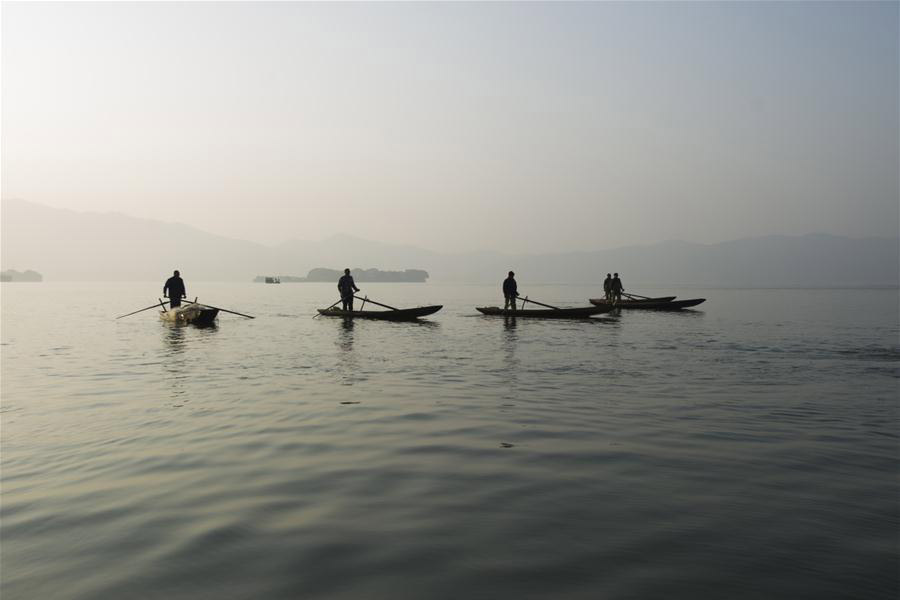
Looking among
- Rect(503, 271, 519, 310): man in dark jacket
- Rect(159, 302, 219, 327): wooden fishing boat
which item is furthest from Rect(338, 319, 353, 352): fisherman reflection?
Rect(503, 271, 519, 310): man in dark jacket

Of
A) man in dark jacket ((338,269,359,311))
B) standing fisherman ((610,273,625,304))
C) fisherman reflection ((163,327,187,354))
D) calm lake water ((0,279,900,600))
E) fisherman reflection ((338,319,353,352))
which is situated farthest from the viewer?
standing fisherman ((610,273,625,304))

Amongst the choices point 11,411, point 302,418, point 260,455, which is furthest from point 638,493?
point 11,411

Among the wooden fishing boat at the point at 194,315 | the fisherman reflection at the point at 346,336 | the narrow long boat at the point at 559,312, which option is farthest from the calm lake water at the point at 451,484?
the narrow long boat at the point at 559,312

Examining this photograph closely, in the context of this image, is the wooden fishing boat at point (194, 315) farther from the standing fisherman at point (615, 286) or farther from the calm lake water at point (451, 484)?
the standing fisherman at point (615, 286)

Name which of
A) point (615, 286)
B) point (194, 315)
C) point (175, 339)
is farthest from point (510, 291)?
point (175, 339)

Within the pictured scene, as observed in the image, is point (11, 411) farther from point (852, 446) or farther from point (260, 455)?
point (852, 446)

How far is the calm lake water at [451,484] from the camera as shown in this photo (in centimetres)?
407

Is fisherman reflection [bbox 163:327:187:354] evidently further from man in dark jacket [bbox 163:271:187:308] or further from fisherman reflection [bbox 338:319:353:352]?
fisherman reflection [bbox 338:319:353:352]

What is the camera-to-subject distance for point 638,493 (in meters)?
5.80

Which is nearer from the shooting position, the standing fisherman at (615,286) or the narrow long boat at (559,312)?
the narrow long boat at (559,312)

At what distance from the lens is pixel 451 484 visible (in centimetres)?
614

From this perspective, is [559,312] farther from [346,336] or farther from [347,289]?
[346,336]

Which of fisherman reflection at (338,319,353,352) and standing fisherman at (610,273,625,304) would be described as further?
standing fisherman at (610,273,625,304)

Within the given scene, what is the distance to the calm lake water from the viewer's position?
4.07 meters
